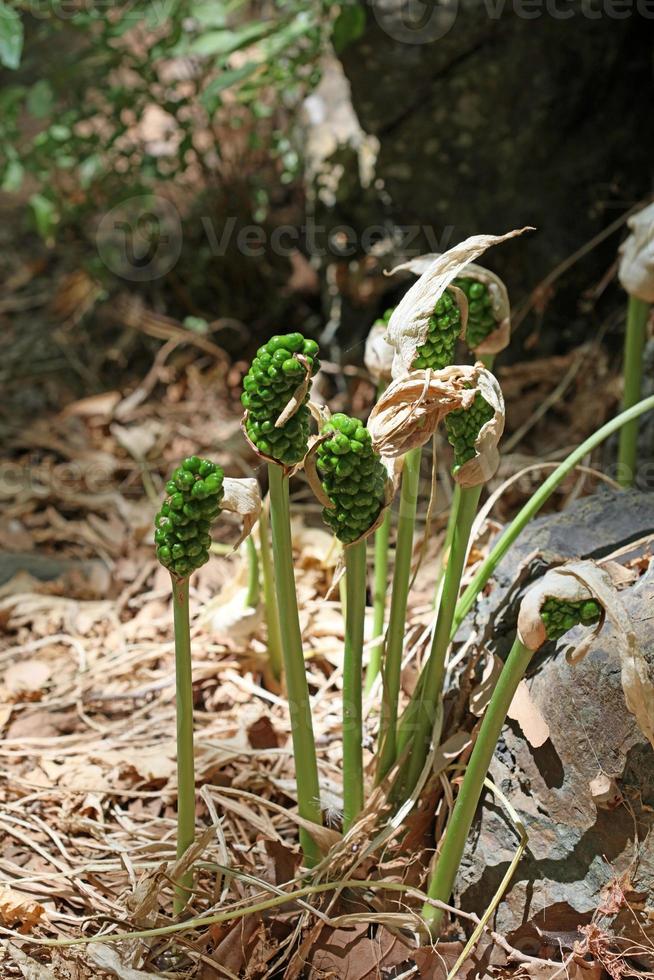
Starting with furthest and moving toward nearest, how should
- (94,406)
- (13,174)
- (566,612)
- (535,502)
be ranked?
(94,406)
(13,174)
(535,502)
(566,612)

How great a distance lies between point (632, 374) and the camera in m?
1.38

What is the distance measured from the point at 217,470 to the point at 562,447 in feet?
3.81

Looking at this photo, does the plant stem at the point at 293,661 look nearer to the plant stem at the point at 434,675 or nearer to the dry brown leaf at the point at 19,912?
the plant stem at the point at 434,675

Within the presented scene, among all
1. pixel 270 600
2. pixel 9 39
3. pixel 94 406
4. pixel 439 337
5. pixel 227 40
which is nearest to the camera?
pixel 439 337

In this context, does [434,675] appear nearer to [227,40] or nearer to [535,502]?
[535,502]

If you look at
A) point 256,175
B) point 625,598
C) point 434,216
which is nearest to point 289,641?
point 625,598

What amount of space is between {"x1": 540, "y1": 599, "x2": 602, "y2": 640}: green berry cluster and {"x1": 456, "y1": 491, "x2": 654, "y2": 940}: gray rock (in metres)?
0.17

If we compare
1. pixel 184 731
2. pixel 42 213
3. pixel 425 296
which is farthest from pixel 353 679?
pixel 42 213

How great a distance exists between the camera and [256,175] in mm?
2510

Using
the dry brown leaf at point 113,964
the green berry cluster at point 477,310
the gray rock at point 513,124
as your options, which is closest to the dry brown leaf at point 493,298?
the green berry cluster at point 477,310

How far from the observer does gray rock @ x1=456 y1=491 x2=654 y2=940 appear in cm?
Result: 97

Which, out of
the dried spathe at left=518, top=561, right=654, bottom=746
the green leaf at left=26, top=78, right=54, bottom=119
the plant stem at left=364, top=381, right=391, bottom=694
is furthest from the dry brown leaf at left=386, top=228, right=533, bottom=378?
the green leaf at left=26, top=78, right=54, bottom=119

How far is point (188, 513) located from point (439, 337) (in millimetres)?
298

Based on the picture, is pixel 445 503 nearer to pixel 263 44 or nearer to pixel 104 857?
pixel 104 857
